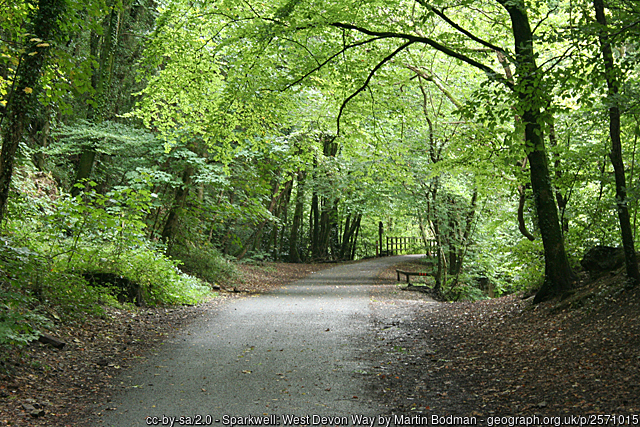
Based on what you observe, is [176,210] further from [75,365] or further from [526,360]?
[526,360]

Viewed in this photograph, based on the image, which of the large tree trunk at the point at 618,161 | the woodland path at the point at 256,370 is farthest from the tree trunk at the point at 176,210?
the large tree trunk at the point at 618,161

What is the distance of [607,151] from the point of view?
302 inches

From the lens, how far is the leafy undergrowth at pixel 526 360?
434cm

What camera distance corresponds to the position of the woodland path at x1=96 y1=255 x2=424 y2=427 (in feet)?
14.7

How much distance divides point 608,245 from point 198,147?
11157 mm

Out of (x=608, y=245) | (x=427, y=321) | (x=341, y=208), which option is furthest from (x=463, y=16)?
(x=341, y=208)

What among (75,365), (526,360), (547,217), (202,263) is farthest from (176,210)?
(526,360)

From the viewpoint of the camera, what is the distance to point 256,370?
582cm

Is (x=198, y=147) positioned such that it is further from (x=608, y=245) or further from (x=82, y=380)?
(x=608, y=245)

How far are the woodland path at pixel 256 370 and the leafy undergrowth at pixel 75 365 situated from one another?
279 mm

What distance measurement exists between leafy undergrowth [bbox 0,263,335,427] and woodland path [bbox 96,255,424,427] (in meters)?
0.28

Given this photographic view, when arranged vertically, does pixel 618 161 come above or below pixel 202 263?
above

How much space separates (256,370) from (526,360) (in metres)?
3.40

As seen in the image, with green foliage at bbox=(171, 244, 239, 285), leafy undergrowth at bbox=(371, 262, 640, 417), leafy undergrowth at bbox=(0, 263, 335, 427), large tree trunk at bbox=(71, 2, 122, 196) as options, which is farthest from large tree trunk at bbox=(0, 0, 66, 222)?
green foliage at bbox=(171, 244, 239, 285)
